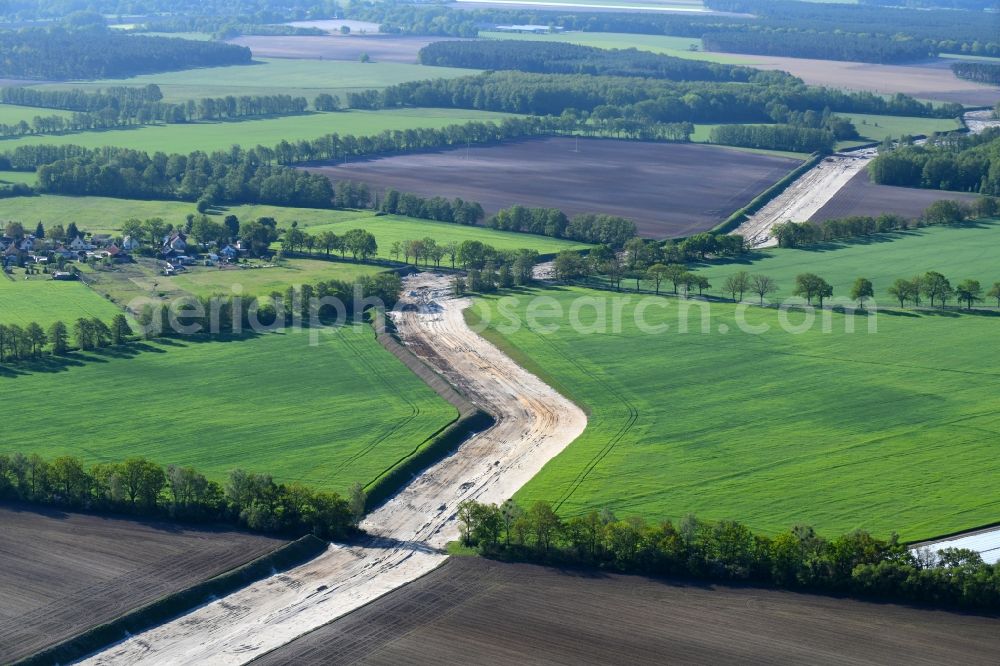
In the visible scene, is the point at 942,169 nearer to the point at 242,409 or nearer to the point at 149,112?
the point at 242,409

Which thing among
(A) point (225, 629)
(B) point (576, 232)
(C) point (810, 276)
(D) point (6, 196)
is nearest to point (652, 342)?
(C) point (810, 276)

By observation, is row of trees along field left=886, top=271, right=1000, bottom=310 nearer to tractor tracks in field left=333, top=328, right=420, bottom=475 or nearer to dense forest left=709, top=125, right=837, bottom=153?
tractor tracks in field left=333, top=328, right=420, bottom=475

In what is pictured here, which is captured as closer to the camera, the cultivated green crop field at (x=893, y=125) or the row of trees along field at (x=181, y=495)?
the row of trees along field at (x=181, y=495)

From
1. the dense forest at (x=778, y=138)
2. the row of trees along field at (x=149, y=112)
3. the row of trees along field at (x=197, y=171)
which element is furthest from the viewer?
the row of trees along field at (x=149, y=112)

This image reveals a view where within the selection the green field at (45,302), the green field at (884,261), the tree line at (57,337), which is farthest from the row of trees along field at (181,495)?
the green field at (884,261)

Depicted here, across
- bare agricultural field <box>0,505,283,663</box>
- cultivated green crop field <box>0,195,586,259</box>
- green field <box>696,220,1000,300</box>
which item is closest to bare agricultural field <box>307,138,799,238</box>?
cultivated green crop field <box>0,195,586,259</box>

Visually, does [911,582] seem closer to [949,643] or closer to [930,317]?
[949,643]

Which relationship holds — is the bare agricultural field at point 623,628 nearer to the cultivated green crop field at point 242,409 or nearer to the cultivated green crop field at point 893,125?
the cultivated green crop field at point 242,409
